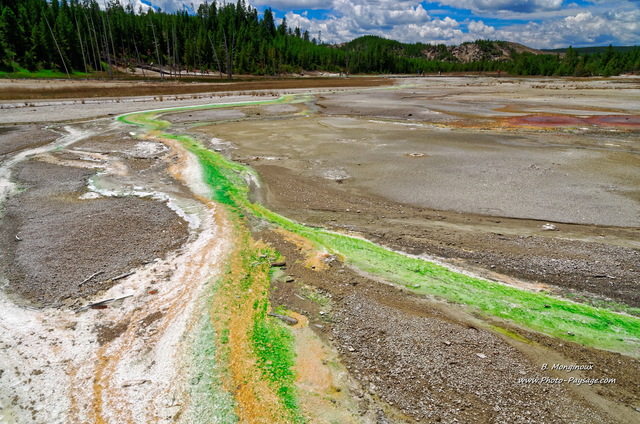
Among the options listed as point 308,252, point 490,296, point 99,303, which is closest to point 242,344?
point 99,303

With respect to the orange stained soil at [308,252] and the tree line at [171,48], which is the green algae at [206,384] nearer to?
the orange stained soil at [308,252]

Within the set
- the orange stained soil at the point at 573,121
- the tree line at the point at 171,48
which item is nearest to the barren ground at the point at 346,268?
the orange stained soil at the point at 573,121

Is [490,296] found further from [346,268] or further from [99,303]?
[99,303]

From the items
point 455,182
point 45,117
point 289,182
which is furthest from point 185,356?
point 45,117

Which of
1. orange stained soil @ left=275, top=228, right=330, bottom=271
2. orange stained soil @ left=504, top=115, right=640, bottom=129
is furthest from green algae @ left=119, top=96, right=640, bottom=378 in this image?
orange stained soil @ left=504, top=115, right=640, bottom=129

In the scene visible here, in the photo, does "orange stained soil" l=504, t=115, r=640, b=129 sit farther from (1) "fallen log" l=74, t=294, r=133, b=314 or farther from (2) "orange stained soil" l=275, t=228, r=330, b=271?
(1) "fallen log" l=74, t=294, r=133, b=314
